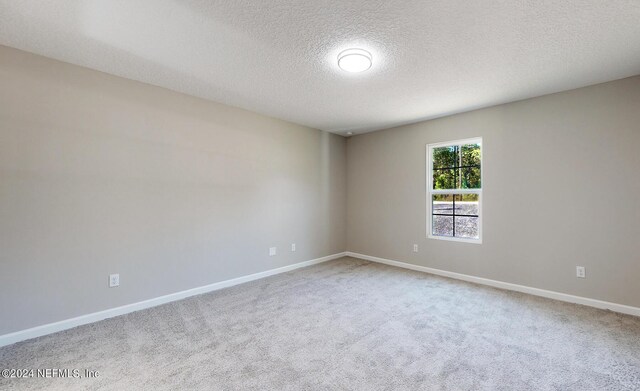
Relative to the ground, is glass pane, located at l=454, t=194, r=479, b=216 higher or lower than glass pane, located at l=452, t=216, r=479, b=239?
higher

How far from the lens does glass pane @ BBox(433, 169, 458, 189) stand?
4223 millimetres

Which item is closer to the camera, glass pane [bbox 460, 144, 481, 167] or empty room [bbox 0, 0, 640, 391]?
empty room [bbox 0, 0, 640, 391]

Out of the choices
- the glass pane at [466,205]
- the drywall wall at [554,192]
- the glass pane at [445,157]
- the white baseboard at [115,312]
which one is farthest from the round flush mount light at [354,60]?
the white baseboard at [115,312]

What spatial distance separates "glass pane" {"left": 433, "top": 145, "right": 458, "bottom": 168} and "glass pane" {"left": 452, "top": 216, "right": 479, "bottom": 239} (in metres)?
0.82

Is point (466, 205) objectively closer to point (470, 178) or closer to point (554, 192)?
point (470, 178)

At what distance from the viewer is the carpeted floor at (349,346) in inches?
71.9

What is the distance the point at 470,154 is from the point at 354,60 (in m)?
2.56

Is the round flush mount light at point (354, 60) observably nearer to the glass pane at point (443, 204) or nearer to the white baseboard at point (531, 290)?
the glass pane at point (443, 204)

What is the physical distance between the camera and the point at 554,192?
10.7 ft

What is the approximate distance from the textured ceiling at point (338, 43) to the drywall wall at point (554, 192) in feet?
1.07

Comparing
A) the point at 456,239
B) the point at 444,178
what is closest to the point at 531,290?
the point at 456,239

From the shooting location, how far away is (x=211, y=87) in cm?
315

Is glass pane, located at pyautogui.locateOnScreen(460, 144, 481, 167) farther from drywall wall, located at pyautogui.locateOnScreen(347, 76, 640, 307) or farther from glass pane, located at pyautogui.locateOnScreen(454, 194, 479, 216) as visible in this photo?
glass pane, located at pyautogui.locateOnScreen(454, 194, 479, 216)

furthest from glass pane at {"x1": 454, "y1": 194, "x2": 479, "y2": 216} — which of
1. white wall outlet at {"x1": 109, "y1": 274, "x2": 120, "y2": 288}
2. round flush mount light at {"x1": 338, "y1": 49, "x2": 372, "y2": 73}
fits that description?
white wall outlet at {"x1": 109, "y1": 274, "x2": 120, "y2": 288}
